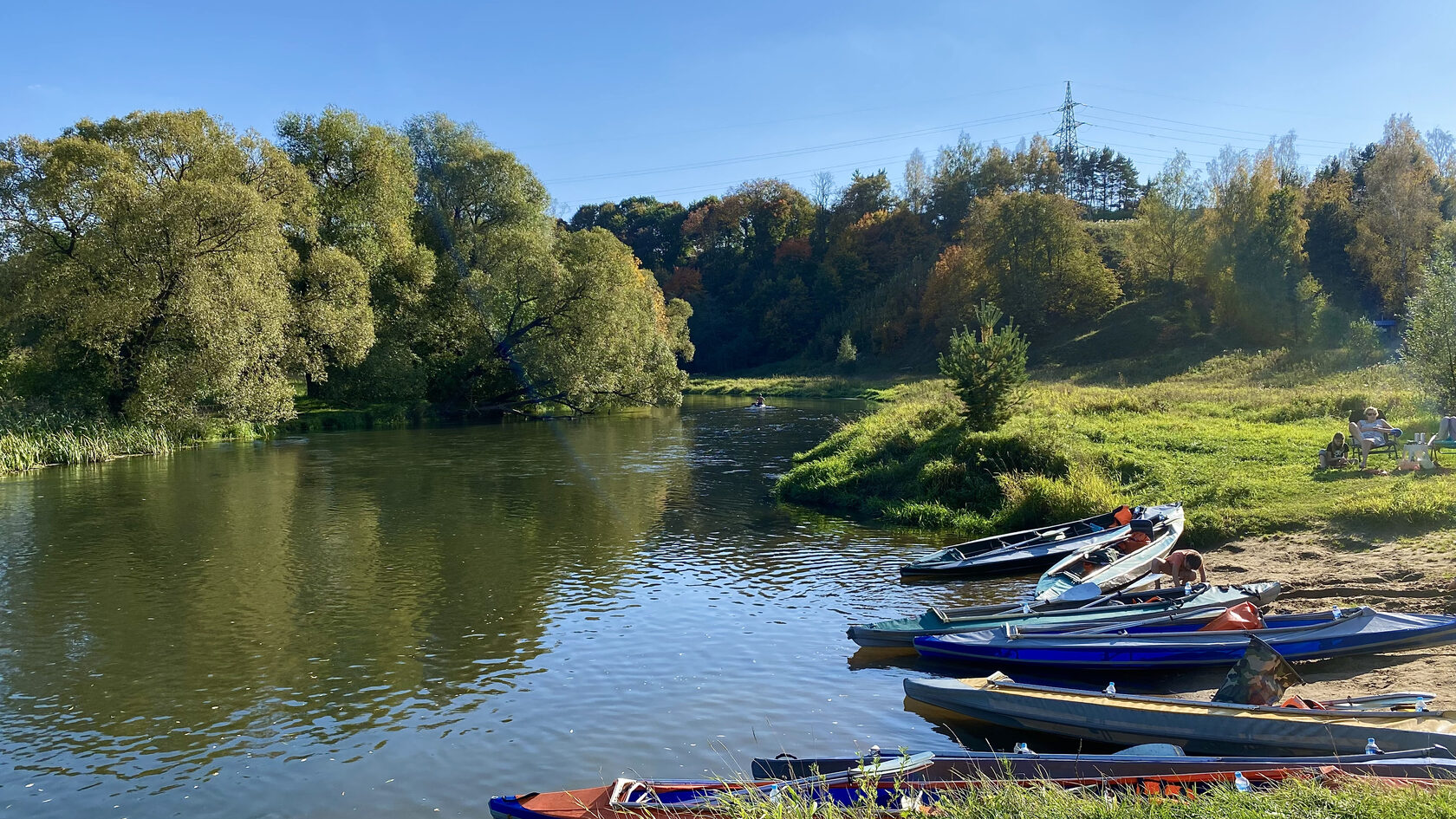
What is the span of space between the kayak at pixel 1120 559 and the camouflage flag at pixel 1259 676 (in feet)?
13.7

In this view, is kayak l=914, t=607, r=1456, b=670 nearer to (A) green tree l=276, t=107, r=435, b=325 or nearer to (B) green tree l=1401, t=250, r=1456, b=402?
(B) green tree l=1401, t=250, r=1456, b=402

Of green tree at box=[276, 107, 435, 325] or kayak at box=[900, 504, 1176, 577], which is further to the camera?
green tree at box=[276, 107, 435, 325]

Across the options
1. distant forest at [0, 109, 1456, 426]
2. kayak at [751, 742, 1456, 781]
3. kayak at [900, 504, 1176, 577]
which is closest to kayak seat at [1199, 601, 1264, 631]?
kayak at [751, 742, 1456, 781]

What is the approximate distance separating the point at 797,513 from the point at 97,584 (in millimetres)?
14158

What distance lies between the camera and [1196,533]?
643 inches

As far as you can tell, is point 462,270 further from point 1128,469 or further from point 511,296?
point 1128,469

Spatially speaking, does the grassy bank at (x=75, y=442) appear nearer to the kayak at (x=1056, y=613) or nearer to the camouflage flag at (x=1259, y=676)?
the kayak at (x=1056, y=613)

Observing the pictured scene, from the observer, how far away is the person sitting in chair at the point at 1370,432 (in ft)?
61.4

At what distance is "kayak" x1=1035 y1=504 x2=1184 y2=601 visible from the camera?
43.8 feet

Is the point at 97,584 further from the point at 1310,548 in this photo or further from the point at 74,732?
the point at 1310,548

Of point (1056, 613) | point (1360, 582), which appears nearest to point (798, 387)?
point (1360, 582)

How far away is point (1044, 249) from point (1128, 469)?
59.8 metres

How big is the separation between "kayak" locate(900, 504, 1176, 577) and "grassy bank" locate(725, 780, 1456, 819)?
30.8ft

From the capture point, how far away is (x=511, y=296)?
170 ft
